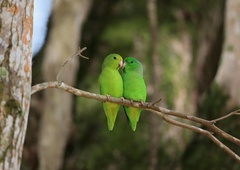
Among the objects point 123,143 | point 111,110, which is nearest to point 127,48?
point 123,143

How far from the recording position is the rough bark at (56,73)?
23.6ft

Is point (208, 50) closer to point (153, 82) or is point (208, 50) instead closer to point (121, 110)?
point (153, 82)

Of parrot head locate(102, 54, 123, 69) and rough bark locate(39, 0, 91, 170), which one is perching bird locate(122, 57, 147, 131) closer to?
parrot head locate(102, 54, 123, 69)

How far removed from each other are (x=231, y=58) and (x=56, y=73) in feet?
6.70

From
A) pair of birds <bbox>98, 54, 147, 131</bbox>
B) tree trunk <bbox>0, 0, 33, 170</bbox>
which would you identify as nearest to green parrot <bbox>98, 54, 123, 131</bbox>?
pair of birds <bbox>98, 54, 147, 131</bbox>

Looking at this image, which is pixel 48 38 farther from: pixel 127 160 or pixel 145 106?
pixel 145 106

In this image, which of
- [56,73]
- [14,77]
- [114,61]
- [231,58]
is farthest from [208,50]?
[14,77]

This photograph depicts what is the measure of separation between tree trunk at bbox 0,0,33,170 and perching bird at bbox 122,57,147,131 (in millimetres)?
711

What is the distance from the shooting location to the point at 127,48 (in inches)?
310

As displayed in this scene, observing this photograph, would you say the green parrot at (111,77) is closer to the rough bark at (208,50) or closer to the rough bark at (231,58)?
the rough bark at (231,58)

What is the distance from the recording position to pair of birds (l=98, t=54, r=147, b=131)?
139 inches

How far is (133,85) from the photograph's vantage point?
365cm

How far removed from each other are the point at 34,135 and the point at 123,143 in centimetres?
119

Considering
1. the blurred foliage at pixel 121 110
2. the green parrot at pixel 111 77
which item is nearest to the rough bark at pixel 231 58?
the blurred foliage at pixel 121 110
